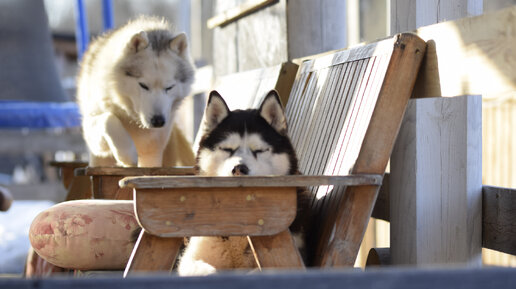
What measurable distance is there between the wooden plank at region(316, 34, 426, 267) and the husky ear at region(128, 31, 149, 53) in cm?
195

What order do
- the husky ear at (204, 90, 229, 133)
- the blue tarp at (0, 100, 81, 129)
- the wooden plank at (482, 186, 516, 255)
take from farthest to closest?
the blue tarp at (0, 100, 81, 129) < the husky ear at (204, 90, 229, 133) < the wooden plank at (482, 186, 516, 255)

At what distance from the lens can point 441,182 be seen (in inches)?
70.3

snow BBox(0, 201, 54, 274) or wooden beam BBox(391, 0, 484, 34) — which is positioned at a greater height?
wooden beam BBox(391, 0, 484, 34)

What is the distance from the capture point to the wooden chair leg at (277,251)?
154 cm

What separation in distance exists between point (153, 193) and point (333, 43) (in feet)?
6.11

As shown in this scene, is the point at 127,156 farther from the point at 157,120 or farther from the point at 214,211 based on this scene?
the point at 214,211

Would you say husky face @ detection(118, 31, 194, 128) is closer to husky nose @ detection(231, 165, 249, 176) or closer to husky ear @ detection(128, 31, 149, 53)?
husky ear @ detection(128, 31, 149, 53)

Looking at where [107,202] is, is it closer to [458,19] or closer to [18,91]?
[458,19]

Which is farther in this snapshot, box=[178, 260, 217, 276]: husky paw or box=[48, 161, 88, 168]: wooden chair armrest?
box=[48, 161, 88, 168]: wooden chair armrest

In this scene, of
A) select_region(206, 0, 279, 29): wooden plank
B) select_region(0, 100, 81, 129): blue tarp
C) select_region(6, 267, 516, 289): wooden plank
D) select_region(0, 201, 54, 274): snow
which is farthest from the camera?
select_region(0, 100, 81, 129): blue tarp

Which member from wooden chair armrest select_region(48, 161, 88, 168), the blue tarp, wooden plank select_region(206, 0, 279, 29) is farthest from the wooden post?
the blue tarp

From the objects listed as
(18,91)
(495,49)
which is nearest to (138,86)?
(495,49)

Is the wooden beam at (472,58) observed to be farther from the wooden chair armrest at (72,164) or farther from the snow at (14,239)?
the snow at (14,239)

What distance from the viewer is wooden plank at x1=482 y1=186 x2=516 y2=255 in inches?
65.2
